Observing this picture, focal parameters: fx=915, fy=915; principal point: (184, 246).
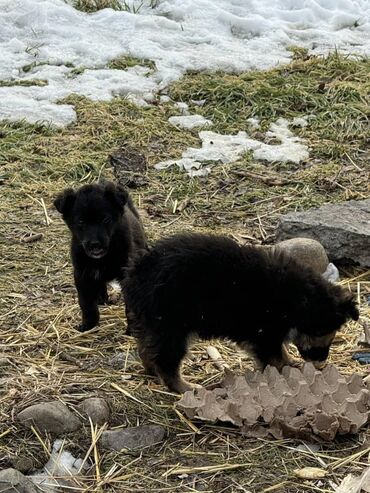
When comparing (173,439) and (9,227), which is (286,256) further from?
(9,227)

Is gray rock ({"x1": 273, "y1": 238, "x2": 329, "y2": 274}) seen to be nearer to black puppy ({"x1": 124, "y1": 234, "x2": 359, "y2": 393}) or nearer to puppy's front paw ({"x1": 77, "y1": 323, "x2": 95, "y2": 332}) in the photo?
black puppy ({"x1": 124, "y1": 234, "x2": 359, "y2": 393})

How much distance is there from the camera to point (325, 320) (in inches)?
212

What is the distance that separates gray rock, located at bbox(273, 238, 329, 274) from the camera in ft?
22.3

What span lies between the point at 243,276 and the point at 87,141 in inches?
192

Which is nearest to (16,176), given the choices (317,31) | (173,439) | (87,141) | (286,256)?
(87,141)

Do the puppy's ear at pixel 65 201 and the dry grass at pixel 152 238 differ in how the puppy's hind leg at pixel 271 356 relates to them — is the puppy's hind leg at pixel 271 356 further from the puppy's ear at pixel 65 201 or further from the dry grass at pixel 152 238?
the puppy's ear at pixel 65 201

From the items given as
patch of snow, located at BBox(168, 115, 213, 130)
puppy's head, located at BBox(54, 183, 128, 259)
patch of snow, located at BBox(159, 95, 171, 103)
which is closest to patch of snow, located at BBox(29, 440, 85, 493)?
puppy's head, located at BBox(54, 183, 128, 259)

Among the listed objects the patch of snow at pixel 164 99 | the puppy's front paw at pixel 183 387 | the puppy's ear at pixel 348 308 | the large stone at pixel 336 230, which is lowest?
the patch of snow at pixel 164 99

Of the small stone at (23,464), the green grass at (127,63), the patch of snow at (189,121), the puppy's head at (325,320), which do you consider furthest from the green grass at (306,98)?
the small stone at (23,464)

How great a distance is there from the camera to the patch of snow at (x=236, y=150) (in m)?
9.46

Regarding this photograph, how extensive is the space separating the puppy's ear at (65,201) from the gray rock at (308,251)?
5.08ft

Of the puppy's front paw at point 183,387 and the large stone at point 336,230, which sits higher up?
the puppy's front paw at point 183,387

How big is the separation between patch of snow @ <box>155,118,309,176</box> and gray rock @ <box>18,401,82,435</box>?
4.64 meters

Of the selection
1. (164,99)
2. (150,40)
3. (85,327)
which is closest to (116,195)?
(85,327)
